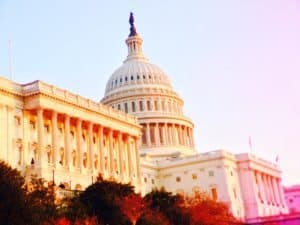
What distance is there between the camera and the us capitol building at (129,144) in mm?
72625

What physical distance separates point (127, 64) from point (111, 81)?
7384 mm

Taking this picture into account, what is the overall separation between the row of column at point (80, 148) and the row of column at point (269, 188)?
4045cm

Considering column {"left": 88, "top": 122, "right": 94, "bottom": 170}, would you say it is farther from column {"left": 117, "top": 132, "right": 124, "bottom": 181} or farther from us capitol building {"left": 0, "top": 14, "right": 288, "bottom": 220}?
column {"left": 117, "top": 132, "right": 124, "bottom": 181}

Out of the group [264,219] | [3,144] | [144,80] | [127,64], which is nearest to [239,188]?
[264,219]

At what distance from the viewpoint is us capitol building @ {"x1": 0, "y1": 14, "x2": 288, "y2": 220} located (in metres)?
72.6

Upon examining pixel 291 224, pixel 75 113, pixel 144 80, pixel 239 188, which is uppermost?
pixel 144 80

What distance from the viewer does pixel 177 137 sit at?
5305 inches

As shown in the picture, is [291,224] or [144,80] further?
[144,80]

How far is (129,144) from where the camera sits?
9381cm

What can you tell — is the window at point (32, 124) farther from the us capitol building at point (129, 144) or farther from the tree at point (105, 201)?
the tree at point (105, 201)

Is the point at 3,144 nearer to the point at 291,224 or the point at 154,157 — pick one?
the point at 291,224

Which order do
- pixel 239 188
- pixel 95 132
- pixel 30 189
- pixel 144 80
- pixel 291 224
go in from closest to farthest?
1. pixel 30 189
2. pixel 95 132
3. pixel 291 224
4. pixel 239 188
5. pixel 144 80

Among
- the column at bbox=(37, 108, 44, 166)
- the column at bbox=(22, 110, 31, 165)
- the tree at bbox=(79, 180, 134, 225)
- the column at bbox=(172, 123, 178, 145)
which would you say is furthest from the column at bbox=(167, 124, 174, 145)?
the tree at bbox=(79, 180, 134, 225)

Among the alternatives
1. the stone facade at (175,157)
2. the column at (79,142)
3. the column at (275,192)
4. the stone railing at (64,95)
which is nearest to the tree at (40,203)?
the stone railing at (64,95)
